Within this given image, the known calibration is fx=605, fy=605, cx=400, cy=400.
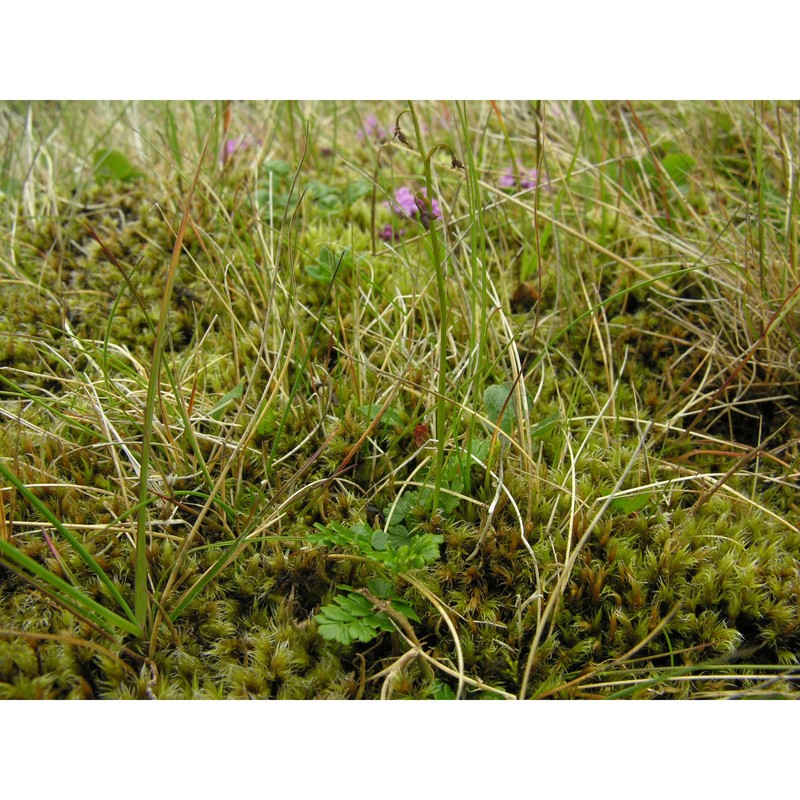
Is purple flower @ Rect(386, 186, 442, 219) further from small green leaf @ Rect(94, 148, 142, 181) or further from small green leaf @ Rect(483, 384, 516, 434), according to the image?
small green leaf @ Rect(94, 148, 142, 181)

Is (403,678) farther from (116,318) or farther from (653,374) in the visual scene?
(116,318)

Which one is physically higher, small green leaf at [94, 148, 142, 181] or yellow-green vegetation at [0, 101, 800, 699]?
small green leaf at [94, 148, 142, 181]

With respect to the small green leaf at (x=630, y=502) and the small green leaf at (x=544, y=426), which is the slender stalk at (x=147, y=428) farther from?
the small green leaf at (x=630, y=502)

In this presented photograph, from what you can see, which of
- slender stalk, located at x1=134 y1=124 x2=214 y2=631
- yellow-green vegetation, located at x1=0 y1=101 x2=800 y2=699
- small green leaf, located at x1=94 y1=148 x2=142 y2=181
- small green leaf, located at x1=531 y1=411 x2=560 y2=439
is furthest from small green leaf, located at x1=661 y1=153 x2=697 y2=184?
small green leaf, located at x1=94 y1=148 x2=142 y2=181

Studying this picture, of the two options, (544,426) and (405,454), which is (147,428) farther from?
(544,426)

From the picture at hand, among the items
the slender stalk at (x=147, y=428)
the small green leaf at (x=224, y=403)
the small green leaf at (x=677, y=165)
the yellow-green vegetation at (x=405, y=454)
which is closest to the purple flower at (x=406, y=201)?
the yellow-green vegetation at (x=405, y=454)

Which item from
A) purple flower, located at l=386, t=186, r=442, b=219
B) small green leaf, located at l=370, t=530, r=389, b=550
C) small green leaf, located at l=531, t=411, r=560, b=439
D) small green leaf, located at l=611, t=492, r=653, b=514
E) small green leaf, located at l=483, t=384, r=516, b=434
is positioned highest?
purple flower, located at l=386, t=186, r=442, b=219

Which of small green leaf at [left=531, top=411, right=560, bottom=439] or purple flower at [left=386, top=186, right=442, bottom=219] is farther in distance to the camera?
purple flower at [left=386, top=186, right=442, bottom=219]

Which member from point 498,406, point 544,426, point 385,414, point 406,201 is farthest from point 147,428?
point 406,201

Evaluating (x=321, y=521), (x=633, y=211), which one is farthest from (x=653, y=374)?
(x=321, y=521)
